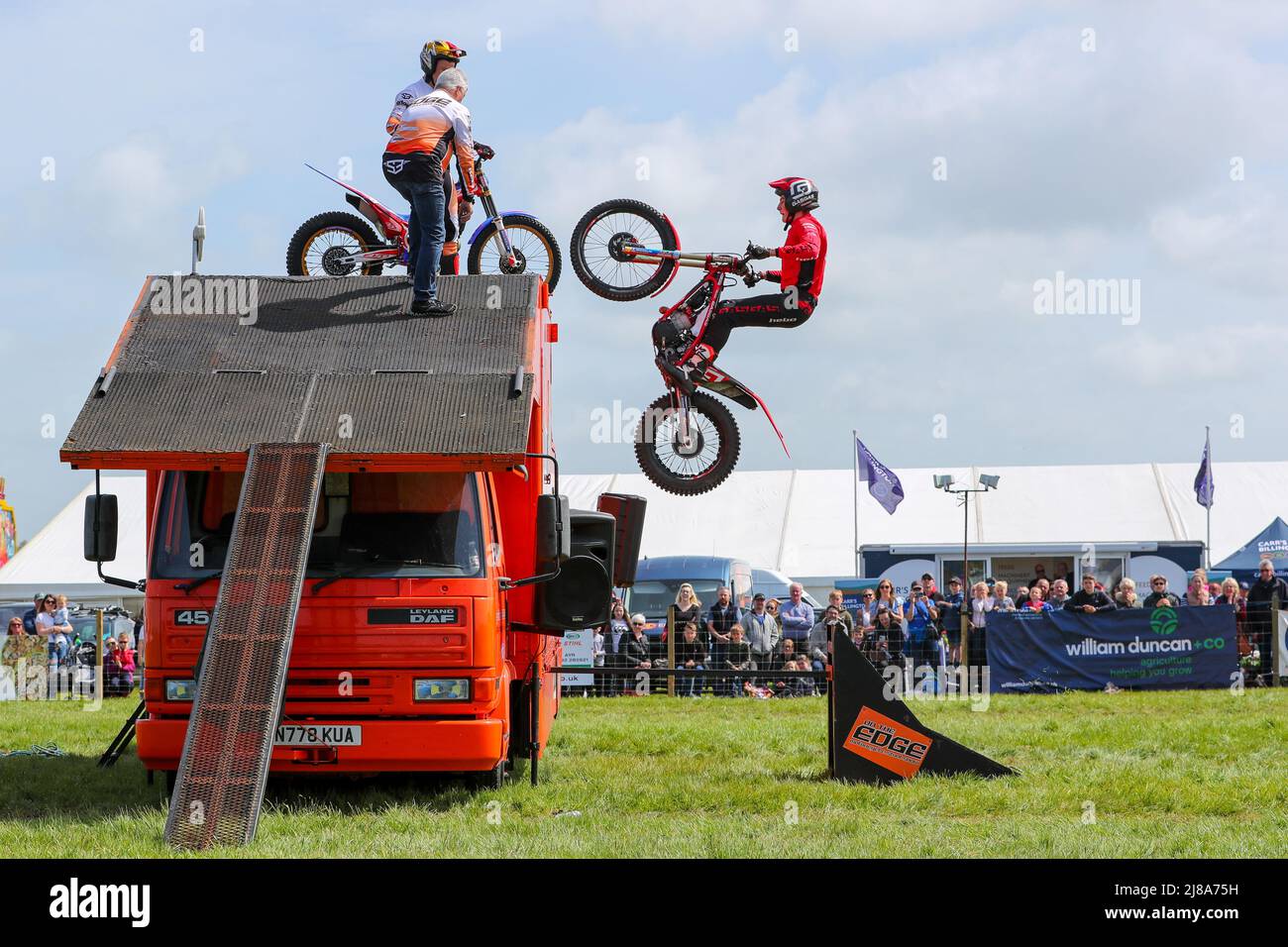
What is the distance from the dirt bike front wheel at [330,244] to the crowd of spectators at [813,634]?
773cm

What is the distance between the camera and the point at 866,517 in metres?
30.9

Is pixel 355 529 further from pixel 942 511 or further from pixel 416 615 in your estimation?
pixel 942 511

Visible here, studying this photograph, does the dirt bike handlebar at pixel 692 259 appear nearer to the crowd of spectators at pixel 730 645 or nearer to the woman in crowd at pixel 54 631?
the crowd of spectators at pixel 730 645

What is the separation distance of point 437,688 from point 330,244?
479cm

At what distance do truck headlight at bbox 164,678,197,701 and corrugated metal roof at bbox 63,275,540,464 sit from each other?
141 cm

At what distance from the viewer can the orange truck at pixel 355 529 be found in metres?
8.72

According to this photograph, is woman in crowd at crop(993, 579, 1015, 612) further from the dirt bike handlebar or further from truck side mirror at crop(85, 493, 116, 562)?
truck side mirror at crop(85, 493, 116, 562)

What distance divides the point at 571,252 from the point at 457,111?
1503 millimetres

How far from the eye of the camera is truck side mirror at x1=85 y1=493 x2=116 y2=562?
9039 millimetres

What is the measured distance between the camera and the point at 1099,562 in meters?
28.2

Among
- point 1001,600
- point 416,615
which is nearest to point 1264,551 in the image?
point 1001,600
